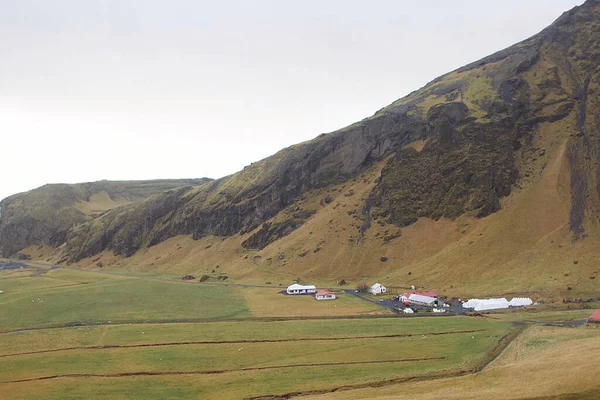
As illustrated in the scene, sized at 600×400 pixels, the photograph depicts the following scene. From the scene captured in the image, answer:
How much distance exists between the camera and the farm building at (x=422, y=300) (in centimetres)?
8625

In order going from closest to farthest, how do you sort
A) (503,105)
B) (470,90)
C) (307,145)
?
(503,105) → (470,90) → (307,145)

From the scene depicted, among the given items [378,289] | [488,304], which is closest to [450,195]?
[378,289]

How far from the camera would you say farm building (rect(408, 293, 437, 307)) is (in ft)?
283

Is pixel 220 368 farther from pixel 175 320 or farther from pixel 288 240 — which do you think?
pixel 288 240

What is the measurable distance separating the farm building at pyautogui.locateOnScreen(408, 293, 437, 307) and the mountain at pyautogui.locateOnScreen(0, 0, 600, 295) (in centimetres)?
1216

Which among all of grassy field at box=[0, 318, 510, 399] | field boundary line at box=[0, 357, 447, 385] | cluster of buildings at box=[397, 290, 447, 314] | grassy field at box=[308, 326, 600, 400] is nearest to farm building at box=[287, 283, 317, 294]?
cluster of buildings at box=[397, 290, 447, 314]

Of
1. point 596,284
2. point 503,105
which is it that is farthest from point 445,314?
point 503,105

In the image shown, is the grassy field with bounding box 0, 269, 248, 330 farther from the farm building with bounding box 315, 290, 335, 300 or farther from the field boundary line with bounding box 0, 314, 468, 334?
the farm building with bounding box 315, 290, 335, 300

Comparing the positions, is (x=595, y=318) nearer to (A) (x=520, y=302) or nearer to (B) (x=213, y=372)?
(A) (x=520, y=302)

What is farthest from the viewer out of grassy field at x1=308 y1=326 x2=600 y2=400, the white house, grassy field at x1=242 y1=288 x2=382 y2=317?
the white house

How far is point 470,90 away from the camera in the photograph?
6383 inches

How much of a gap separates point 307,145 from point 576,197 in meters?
94.9

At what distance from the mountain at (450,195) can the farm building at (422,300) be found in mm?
12158

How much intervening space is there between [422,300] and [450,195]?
54.1 m
